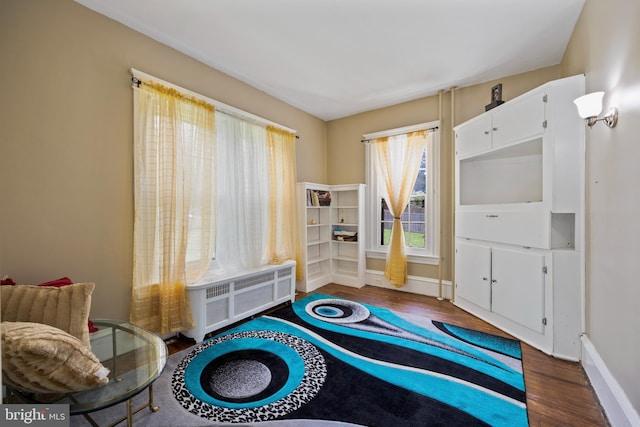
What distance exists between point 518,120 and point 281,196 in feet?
8.86

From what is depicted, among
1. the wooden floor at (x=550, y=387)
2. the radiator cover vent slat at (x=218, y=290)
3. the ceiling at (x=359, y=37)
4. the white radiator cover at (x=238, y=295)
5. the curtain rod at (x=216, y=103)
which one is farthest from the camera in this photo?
the radiator cover vent slat at (x=218, y=290)

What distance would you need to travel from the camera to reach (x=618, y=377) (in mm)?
1555

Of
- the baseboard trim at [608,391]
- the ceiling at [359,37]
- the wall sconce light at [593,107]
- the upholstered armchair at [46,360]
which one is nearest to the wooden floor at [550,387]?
the baseboard trim at [608,391]

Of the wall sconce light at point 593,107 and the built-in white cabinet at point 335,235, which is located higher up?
the wall sconce light at point 593,107

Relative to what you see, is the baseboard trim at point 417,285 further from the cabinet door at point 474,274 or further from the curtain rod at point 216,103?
the curtain rod at point 216,103

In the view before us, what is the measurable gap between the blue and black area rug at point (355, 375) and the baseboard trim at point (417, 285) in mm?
927

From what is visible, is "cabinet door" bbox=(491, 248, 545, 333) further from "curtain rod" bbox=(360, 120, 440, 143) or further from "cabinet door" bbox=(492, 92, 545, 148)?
"curtain rod" bbox=(360, 120, 440, 143)

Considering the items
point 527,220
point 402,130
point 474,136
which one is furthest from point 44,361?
→ point 402,130

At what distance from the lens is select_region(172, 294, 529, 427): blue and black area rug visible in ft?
5.49

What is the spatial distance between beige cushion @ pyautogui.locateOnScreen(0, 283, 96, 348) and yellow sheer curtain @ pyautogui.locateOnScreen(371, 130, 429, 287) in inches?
135

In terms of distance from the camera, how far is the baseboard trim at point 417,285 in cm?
370

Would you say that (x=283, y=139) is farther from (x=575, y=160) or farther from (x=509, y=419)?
(x=509, y=419)

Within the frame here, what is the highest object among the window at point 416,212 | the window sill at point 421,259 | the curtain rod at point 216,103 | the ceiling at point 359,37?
the ceiling at point 359,37

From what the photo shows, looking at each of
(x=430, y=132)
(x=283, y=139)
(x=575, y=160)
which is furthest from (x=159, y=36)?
(x=575, y=160)
